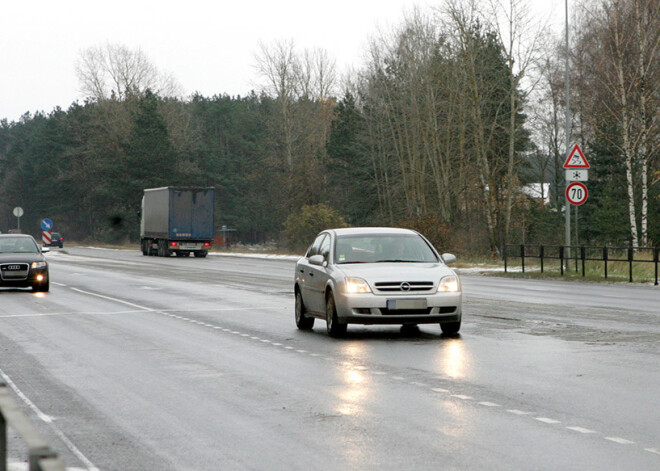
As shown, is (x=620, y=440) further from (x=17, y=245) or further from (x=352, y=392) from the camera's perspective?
(x=17, y=245)

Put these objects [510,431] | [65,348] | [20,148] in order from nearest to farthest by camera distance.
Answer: [510,431] → [65,348] → [20,148]

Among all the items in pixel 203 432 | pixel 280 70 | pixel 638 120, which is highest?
pixel 280 70

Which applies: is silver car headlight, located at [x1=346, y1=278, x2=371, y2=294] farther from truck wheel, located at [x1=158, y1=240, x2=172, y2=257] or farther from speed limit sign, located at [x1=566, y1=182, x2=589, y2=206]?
truck wheel, located at [x1=158, y1=240, x2=172, y2=257]

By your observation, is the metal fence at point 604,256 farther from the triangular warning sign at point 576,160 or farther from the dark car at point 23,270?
the dark car at point 23,270

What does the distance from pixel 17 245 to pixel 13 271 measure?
5.70 ft

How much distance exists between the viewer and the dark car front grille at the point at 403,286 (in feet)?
49.8

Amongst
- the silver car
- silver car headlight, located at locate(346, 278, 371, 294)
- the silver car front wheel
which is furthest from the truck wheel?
silver car headlight, located at locate(346, 278, 371, 294)

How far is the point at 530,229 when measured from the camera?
69438mm

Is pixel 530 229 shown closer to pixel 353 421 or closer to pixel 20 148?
pixel 353 421

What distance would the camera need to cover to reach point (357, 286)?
15227 mm

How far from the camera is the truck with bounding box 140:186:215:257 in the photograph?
57812 millimetres

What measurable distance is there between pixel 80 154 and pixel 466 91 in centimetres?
5690

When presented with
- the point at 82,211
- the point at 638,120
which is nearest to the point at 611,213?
the point at 638,120

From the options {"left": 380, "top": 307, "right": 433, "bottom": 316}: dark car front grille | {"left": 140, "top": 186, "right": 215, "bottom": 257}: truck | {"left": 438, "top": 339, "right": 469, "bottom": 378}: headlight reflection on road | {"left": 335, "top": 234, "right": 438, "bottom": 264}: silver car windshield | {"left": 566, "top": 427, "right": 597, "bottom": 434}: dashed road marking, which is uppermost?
{"left": 140, "top": 186, "right": 215, "bottom": 257}: truck
